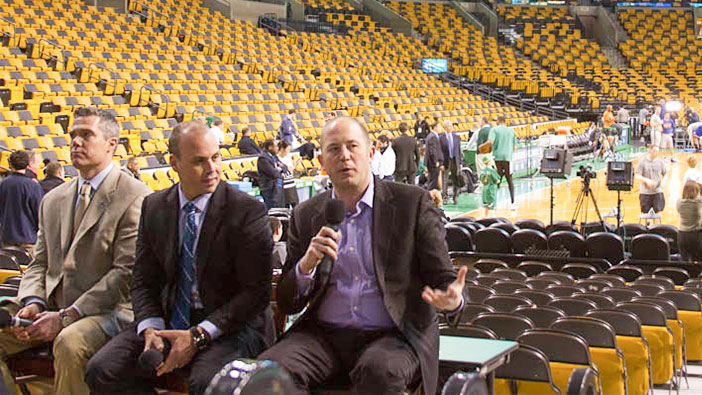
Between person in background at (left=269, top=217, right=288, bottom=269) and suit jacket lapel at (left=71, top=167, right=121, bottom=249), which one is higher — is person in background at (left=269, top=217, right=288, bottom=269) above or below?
below

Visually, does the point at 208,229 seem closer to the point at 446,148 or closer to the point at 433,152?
the point at 433,152

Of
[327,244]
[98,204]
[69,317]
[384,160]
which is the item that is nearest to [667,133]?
[384,160]

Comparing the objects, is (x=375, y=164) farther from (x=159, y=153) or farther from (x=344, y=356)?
(x=344, y=356)

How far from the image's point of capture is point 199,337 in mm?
3170

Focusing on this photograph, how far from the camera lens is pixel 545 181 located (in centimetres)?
1844

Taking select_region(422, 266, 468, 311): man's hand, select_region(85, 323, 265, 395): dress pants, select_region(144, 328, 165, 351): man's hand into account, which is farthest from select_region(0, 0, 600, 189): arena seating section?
select_region(422, 266, 468, 311): man's hand

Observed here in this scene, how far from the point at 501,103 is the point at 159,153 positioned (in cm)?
1958

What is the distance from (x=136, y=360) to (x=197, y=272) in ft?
1.33

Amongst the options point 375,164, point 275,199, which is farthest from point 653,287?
point 375,164

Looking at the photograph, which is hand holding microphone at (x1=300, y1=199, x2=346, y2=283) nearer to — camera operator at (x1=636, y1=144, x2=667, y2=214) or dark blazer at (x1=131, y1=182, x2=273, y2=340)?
dark blazer at (x1=131, y1=182, x2=273, y2=340)

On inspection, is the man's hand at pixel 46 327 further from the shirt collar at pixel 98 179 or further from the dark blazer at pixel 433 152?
the dark blazer at pixel 433 152

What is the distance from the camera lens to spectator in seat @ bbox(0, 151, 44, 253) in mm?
8141

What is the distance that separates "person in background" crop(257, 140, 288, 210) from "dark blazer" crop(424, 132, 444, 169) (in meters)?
2.97

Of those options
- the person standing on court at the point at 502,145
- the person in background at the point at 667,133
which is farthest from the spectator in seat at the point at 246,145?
the person in background at the point at 667,133
